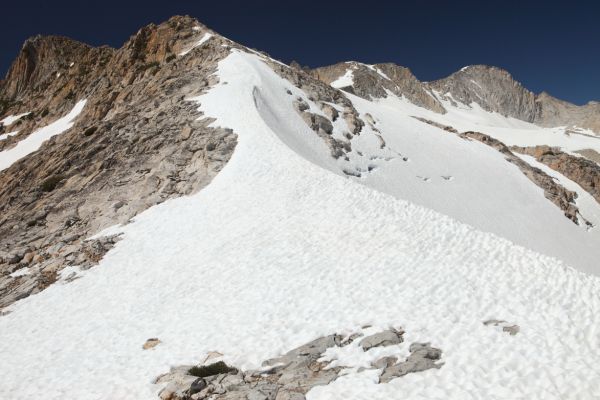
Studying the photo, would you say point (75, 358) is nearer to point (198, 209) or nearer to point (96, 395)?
point (96, 395)

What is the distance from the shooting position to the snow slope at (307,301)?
9953 millimetres

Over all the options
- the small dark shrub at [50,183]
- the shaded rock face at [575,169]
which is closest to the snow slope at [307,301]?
the small dark shrub at [50,183]

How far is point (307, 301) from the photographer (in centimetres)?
1397

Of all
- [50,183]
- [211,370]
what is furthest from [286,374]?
[50,183]

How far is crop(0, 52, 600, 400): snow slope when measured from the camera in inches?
392

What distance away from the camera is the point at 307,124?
39344 millimetres

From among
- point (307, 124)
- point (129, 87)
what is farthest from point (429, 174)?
point (129, 87)

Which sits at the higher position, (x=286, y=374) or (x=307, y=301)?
(x=307, y=301)

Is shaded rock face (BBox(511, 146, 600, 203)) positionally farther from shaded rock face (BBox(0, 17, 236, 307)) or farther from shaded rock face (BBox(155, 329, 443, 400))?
shaded rock face (BBox(155, 329, 443, 400))

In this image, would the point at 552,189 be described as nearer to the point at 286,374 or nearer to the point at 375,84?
the point at 286,374

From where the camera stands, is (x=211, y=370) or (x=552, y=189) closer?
(x=211, y=370)

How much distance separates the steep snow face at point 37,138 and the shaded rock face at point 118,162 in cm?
328

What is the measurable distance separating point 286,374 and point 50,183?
31.4 metres

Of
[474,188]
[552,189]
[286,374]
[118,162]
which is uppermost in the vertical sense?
[552,189]
